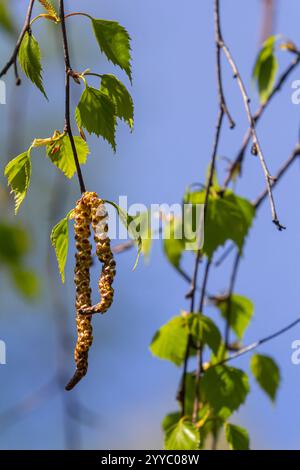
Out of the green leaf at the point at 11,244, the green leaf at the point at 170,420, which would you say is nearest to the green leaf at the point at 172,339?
the green leaf at the point at 170,420

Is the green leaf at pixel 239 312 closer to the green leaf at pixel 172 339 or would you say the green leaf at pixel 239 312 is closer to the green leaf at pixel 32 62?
the green leaf at pixel 172 339

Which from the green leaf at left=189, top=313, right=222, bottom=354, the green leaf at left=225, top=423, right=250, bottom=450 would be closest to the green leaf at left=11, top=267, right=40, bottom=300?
the green leaf at left=189, top=313, right=222, bottom=354

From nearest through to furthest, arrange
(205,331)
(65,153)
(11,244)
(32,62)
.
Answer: (32,62)
(65,153)
(11,244)
(205,331)

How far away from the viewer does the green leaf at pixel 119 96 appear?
1.12 meters

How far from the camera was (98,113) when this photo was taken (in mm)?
1127

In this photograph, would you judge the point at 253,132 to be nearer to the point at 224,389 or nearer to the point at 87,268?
the point at 87,268

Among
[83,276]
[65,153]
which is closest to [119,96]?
[65,153]

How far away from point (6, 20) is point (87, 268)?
1.08 m

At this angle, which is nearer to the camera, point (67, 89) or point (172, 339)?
point (67, 89)

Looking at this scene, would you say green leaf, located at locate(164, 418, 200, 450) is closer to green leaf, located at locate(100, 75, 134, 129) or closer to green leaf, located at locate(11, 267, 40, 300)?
green leaf, located at locate(11, 267, 40, 300)

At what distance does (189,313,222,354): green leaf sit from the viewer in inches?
71.2

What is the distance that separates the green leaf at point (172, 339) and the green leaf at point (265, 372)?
24 centimetres

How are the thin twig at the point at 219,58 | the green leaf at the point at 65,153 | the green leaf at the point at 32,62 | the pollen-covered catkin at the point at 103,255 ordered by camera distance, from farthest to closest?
the thin twig at the point at 219,58
the green leaf at the point at 65,153
the green leaf at the point at 32,62
the pollen-covered catkin at the point at 103,255

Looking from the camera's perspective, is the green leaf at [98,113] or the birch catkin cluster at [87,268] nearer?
the birch catkin cluster at [87,268]
